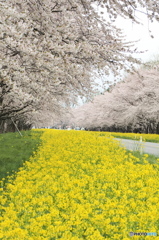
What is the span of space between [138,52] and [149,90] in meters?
24.2

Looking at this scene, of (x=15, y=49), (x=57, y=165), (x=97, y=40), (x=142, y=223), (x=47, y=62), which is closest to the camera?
(x=142, y=223)

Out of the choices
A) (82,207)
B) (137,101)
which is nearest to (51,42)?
(82,207)

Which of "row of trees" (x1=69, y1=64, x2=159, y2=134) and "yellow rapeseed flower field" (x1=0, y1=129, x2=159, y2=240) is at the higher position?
"row of trees" (x1=69, y1=64, x2=159, y2=134)

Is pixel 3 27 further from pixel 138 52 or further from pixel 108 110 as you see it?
pixel 108 110

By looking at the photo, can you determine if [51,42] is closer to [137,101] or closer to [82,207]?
[82,207]

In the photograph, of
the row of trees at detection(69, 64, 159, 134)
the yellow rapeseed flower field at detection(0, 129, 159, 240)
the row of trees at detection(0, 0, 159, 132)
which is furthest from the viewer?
the row of trees at detection(69, 64, 159, 134)

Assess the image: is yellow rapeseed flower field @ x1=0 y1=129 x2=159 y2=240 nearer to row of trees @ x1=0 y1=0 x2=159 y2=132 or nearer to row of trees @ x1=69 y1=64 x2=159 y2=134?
row of trees @ x1=0 y1=0 x2=159 y2=132

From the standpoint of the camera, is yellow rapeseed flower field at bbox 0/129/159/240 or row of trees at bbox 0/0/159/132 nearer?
yellow rapeseed flower field at bbox 0/129/159/240

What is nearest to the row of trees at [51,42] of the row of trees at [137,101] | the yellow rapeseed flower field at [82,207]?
the yellow rapeseed flower field at [82,207]

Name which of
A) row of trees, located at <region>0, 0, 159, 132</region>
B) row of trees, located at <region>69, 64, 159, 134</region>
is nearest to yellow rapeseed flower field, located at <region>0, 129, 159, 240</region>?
row of trees, located at <region>0, 0, 159, 132</region>

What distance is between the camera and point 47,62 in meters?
6.11

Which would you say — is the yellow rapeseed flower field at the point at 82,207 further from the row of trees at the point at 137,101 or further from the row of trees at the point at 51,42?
the row of trees at the point at 137,101

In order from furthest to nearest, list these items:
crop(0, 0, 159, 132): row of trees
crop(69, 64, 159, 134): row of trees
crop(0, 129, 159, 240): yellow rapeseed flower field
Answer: crop(69, 64, 159, 134): row of trees, crop(0, 0, 159, 132): row of trees, crop(0, 129, 159, 240): yellow rapeseed flower field

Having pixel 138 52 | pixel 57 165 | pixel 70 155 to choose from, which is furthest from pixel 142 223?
pixel 70 155
